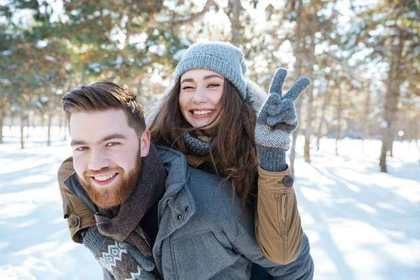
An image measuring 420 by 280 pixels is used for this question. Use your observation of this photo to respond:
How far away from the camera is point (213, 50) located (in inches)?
76.5

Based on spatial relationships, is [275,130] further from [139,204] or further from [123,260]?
[123,260]

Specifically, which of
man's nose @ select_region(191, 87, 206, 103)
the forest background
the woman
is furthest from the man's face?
the forest background

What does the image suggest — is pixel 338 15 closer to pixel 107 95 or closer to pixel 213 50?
pixel 213 50

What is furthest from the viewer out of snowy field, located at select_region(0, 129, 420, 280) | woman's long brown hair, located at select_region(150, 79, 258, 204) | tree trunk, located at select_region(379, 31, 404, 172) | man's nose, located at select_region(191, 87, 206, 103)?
tree trunk, located at select_region(379, 31, 404, 172)

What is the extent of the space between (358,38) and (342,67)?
217 centimetres

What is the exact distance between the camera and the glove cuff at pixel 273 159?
142 cm

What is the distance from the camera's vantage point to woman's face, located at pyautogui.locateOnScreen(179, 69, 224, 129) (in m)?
1.87

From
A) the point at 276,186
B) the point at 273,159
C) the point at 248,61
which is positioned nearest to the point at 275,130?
the point at 273,159

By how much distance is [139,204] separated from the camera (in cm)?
138

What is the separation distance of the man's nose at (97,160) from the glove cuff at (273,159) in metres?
0.66

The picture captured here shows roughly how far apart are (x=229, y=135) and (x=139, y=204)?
64 centimetres

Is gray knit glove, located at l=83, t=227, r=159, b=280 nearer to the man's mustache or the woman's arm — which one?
the man's mustache

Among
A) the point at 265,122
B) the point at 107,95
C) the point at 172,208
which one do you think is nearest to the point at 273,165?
the point at 265,122

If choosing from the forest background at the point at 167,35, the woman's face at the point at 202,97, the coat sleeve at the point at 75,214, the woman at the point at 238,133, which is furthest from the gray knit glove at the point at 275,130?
the forest background at the point at 167,35
